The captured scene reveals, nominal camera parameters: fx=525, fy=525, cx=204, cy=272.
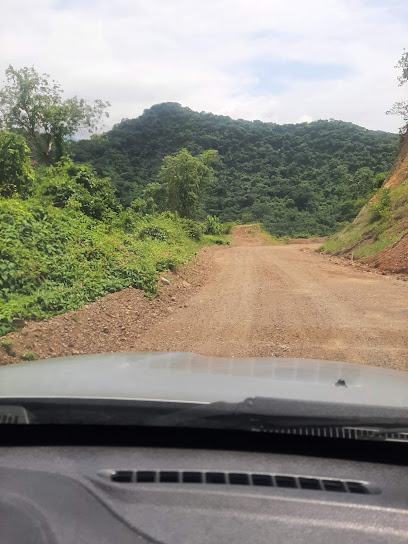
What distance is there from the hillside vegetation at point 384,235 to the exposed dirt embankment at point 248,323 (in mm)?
3096

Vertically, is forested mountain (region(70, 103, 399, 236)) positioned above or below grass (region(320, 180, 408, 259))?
above

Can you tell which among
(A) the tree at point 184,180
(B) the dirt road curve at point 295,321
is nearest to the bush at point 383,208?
(B) the dirt road curve at point 295,321

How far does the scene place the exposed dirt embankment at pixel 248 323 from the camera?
6418 mm

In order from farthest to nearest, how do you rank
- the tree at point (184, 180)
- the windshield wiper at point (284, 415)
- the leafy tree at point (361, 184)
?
the leafy tree at point (361, 184), the tree at point (184, 180), the windshield wiper at point (284, 415)

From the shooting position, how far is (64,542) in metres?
1.50

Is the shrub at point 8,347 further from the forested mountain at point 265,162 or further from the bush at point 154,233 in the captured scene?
the forested mountain at point 265,162

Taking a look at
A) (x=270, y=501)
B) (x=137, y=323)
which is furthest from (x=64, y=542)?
(x=137, y=323)

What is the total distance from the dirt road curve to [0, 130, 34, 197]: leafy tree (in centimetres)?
548

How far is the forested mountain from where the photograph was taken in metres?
51.1

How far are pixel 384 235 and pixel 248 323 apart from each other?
37.8ft

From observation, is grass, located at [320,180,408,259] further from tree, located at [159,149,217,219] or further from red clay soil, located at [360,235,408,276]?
tree, located at [159,149,217,219]

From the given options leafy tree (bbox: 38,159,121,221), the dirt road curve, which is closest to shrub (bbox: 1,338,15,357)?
the dirt road curve

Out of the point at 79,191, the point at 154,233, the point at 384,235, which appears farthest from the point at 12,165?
the point at 384,235

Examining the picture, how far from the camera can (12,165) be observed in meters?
13.0
